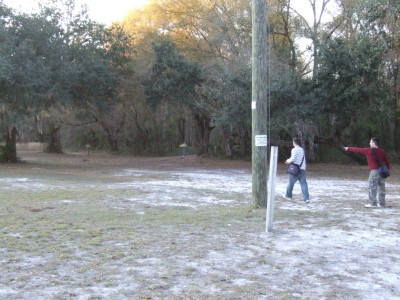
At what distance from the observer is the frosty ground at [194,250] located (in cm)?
504

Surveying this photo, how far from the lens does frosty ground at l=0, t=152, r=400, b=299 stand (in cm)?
504

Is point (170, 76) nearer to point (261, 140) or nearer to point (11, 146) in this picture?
point (11, 146)

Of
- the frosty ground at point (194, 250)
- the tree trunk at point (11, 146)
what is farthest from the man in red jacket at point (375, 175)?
the tree trunk at point (11, 146)

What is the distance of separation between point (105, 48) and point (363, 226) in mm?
22946

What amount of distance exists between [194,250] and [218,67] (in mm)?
21101

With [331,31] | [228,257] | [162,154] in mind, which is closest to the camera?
[228,257]

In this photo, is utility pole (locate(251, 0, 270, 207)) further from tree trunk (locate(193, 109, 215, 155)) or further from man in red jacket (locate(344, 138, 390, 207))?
tree trunk (locate(193, 109, 215, 155))

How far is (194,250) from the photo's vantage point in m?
6.70

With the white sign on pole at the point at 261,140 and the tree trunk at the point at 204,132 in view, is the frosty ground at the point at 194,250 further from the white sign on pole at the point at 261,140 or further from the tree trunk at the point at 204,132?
the tree trunk at the point at 204,132

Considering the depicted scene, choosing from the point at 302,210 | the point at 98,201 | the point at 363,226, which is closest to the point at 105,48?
the point at 98,201

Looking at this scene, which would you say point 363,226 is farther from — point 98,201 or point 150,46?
point 150,46

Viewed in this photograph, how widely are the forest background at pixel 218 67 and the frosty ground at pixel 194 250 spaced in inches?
470

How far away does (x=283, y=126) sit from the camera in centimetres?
2298

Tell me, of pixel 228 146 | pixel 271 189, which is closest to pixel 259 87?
pixel 271 189
